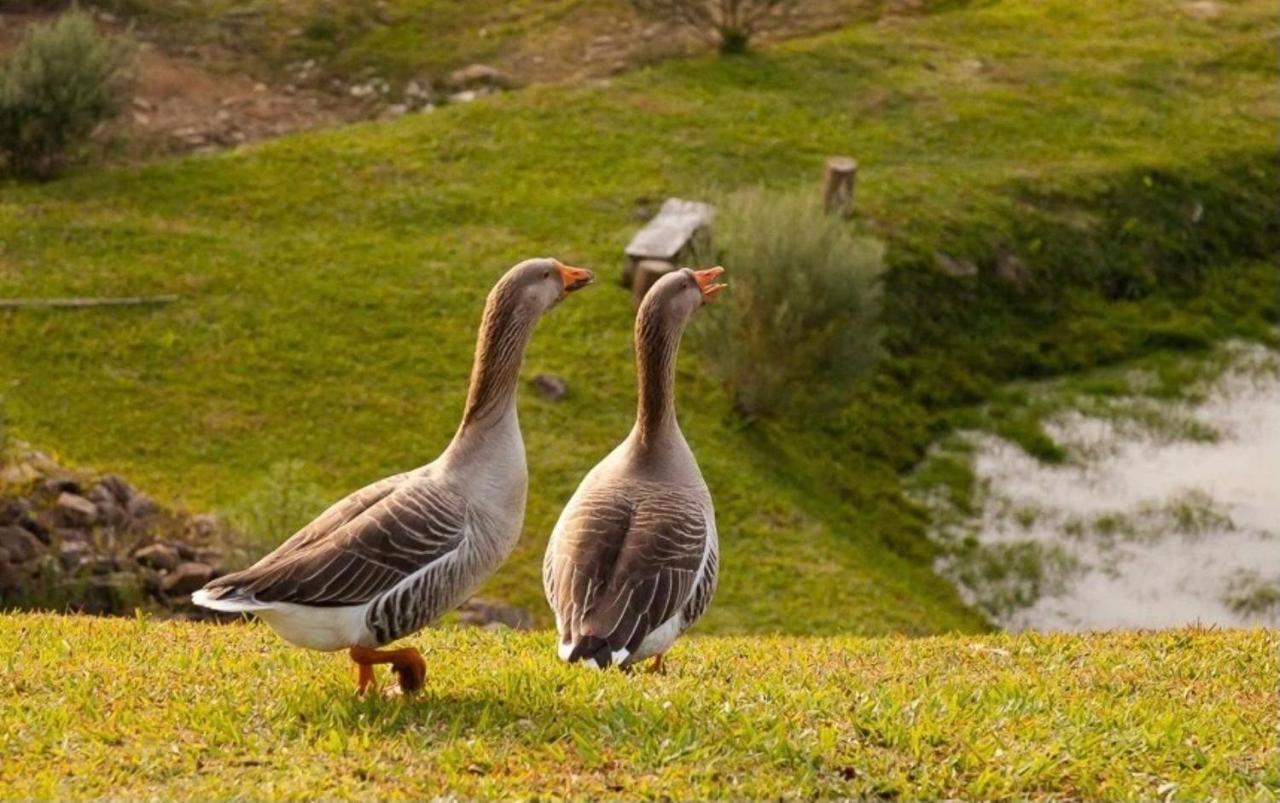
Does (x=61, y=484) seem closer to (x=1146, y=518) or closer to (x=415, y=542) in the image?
(x=415, y=542)

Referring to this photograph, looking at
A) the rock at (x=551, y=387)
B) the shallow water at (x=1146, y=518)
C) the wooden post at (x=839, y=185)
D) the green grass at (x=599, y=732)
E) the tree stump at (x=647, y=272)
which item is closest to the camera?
the green grass at (x=599, y=732)

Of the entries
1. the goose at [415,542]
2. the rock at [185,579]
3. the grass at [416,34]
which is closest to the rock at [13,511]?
the rock at [185,579]

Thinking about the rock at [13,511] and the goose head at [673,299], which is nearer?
the goose head at [673,299]

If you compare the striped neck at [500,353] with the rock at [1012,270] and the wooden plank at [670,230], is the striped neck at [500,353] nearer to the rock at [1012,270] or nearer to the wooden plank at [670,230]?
the wooden plank at [670,230]

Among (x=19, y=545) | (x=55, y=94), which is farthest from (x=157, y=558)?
(x=55, y=94)

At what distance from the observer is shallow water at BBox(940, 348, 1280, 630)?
17.2 m

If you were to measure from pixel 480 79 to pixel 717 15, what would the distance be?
4159 millimetres

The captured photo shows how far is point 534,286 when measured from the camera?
7738mm

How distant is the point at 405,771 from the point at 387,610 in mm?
826

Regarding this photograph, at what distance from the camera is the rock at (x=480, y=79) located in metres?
27.5

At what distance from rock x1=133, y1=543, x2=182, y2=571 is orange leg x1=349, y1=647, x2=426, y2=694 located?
7.69 meters

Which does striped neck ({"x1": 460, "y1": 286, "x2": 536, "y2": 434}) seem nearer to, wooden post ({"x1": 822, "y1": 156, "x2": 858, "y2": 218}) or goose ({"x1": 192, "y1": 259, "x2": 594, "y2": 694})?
goose ({"x1": 192, "y1": 259, "x2": 594, "y2": 694})

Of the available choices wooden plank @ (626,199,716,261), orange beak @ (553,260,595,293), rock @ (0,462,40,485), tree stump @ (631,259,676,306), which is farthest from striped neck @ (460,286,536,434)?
wooden plank @ (626,199,716,261)

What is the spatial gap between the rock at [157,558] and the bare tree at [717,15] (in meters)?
16.1
